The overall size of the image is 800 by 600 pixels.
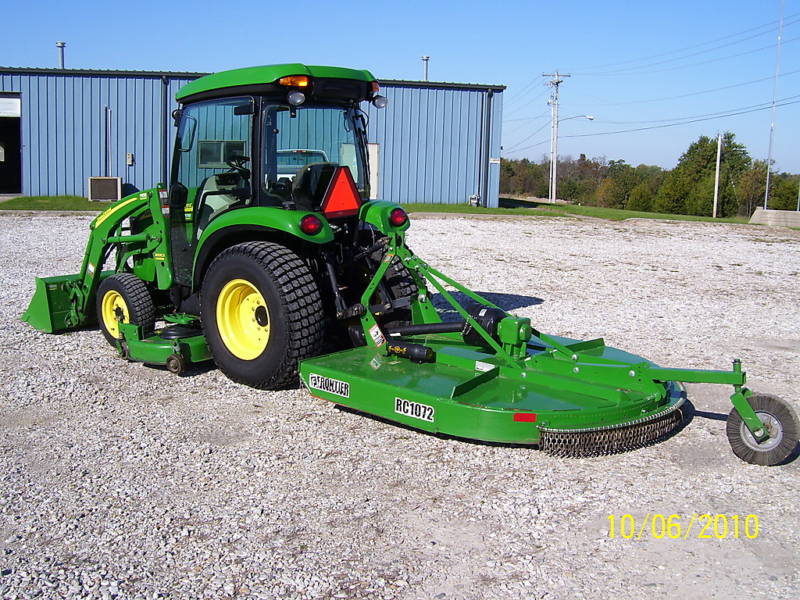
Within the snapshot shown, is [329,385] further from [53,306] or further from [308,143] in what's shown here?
[53,306]

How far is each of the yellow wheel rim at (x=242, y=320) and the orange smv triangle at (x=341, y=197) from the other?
829mm

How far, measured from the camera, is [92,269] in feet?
24.8

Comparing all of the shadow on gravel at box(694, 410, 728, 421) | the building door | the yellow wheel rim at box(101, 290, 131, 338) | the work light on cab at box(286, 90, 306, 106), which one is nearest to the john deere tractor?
the work light on cab at box(286, 90, 306, 106)

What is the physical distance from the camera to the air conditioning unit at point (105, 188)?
932 inches

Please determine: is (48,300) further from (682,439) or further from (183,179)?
(682,439)

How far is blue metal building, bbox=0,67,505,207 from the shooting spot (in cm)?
2441

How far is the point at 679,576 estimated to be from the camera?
3354 mm

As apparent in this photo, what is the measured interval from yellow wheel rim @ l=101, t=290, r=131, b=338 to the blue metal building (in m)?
16.8

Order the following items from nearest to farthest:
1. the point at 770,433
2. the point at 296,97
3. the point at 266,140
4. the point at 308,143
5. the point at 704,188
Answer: the point at 770,433
the point at 296,97
the point at 266,140
the point at 308,143
the point at 704,188

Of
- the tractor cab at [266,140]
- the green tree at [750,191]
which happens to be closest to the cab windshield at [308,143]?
the tractor cab at [266,140]

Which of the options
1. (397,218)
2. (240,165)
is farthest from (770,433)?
(240,165)

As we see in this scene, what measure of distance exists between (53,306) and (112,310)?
2.63 feet

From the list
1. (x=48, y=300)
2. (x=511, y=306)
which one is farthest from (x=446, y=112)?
(x=48, y=300)

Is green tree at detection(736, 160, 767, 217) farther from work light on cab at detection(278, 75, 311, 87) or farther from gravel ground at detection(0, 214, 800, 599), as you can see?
work light on cab at detection(278, 75, 311, 87)
